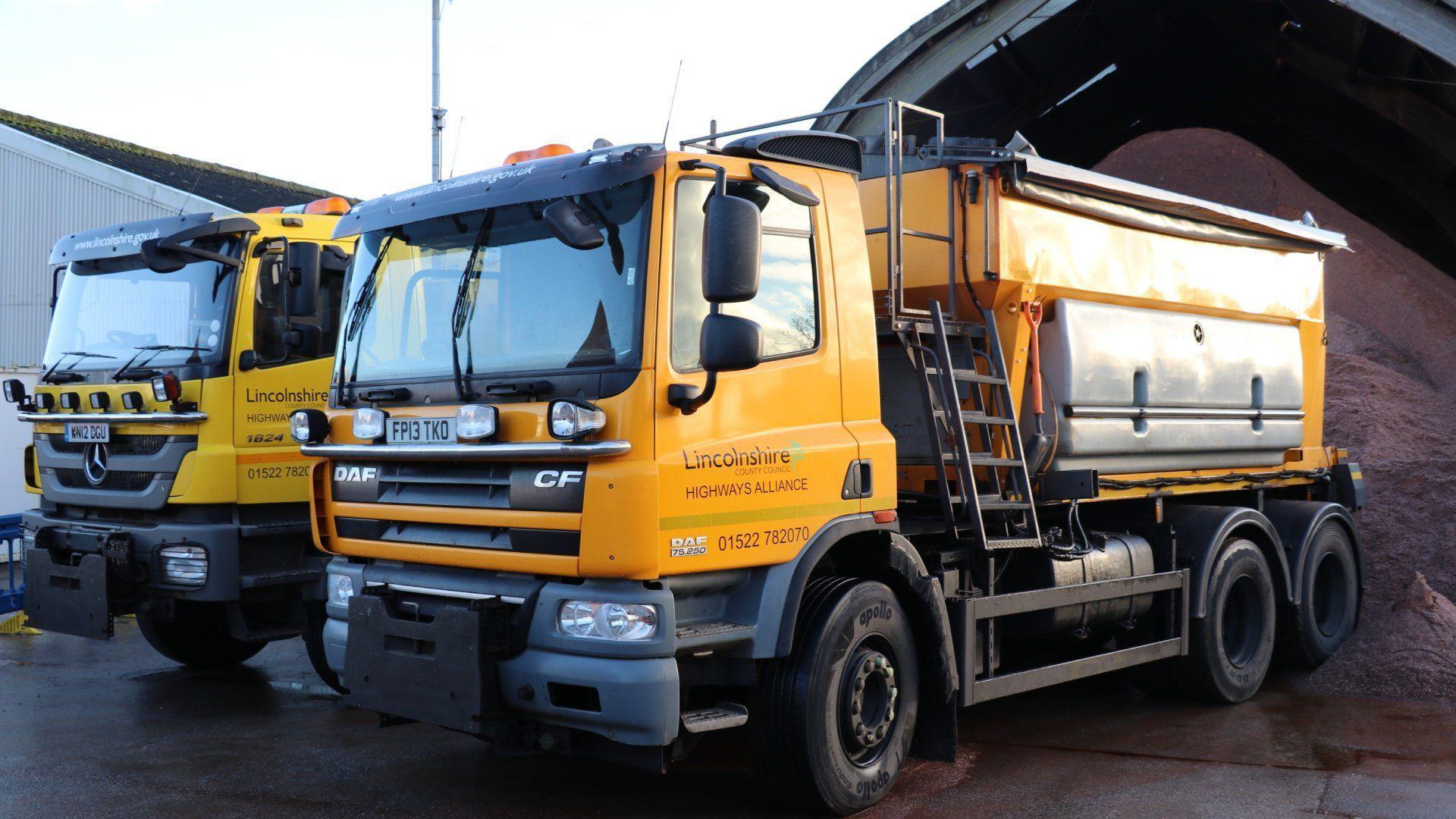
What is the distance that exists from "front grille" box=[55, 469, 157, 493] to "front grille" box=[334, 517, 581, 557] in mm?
2374

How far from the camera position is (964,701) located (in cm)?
579

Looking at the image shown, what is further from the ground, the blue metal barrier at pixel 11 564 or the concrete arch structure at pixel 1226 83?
the concrete arch structure at pixel 1226 83

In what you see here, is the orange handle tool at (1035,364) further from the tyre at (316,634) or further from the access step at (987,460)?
the tyre at (316,634)

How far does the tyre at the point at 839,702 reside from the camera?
4.99 m

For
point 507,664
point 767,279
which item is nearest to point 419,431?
point 507,664

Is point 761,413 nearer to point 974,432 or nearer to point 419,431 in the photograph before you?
point 419,431

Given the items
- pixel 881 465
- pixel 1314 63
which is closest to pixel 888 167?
pixel 881 465

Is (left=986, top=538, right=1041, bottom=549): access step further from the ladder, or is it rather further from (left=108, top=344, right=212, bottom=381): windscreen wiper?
(left=108, top=344, right=212, bottom=381): windscreen wiper

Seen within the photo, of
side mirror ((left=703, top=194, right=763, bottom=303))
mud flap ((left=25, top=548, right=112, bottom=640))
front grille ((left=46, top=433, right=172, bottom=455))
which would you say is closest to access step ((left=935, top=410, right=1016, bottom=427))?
side mirror ((left=703, top=194, right=763, bottom=303))

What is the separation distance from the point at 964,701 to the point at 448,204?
3.15 m

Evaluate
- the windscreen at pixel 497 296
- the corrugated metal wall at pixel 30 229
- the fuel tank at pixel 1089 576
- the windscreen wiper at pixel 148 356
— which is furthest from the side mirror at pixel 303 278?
the corrugated metal wall at pixel 30 229

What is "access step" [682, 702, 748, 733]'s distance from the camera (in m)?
4.66

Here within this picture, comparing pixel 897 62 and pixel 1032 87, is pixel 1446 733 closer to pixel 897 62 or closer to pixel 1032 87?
pixel 897 62

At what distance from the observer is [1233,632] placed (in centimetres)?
819
